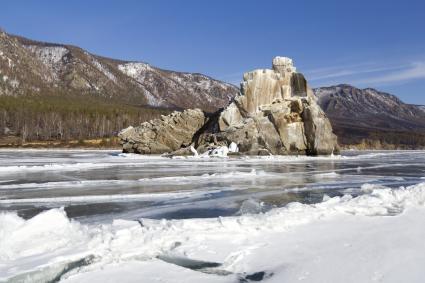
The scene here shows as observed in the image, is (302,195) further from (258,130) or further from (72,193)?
(258,130)

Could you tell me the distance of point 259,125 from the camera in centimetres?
5653

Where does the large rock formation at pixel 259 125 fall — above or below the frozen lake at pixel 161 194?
above

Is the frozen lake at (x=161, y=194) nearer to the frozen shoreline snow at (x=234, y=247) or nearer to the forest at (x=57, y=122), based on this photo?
the frozen shoreline snow at (x=234, y=247)

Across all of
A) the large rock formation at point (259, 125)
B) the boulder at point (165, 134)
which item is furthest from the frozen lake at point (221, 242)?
the boulder at point (165, 134)

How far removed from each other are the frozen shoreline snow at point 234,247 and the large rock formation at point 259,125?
4457 centimetres

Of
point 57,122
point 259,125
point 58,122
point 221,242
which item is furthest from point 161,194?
point 57,122

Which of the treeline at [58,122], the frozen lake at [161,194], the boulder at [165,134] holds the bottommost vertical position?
the frozen lake at [161,194]

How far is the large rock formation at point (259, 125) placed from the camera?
5653 centimetres

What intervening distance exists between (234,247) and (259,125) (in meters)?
47.9

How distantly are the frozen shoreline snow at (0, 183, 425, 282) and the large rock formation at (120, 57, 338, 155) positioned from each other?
44.6 metres

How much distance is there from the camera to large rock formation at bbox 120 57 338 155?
185 ft

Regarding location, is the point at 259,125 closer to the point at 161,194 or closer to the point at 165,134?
the point at 165,134

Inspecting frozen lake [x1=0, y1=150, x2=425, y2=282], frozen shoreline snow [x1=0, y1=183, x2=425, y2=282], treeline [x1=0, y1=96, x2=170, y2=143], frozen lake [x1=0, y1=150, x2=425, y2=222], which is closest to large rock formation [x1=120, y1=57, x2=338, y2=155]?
frozen lake [x1=0, y1=150, x2=425, y2=222]

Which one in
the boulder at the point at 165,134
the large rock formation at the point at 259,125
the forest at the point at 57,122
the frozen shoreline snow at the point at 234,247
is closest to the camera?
the frozen shoreline snow at the point at 234,247
